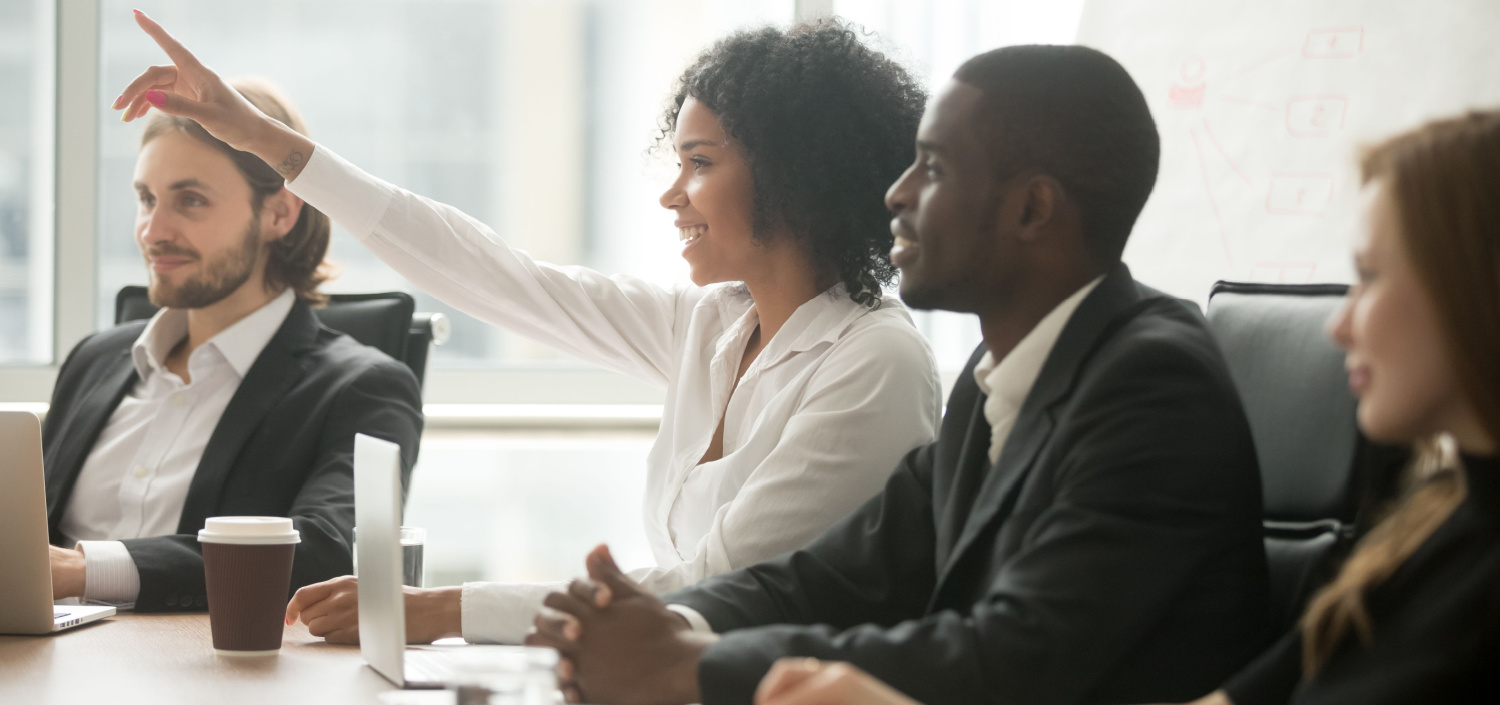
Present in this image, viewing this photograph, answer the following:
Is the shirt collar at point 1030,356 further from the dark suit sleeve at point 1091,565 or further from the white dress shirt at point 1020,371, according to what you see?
the dark suit sleeve at point 1091,565

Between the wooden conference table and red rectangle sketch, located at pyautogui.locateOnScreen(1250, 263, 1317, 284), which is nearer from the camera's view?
the wooden conference table

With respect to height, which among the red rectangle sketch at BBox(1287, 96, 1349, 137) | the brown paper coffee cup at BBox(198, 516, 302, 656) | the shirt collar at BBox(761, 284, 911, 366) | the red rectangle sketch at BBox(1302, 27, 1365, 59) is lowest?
the brown paper coffee cup at BBox(198, 516, 302, 656)

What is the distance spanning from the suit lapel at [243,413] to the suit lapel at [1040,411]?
133 cm

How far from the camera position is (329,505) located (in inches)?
75.0

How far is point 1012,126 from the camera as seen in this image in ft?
4.04

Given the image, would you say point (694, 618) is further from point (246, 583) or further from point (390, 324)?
point (390, 324)

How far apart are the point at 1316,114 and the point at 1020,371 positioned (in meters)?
1.71

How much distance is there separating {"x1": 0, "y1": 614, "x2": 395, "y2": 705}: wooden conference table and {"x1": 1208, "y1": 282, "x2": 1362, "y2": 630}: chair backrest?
2.80ft

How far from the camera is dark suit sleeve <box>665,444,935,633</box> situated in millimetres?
1360

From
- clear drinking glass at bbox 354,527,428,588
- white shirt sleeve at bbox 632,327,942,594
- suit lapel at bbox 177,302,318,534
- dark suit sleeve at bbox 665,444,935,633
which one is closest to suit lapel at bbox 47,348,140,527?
suit lapel at bbox 177,302,318,534

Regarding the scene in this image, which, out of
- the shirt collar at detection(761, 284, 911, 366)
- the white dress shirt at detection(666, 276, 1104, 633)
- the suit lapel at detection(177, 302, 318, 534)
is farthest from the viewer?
the suit lapel at detection(177, 302, 318, 534)

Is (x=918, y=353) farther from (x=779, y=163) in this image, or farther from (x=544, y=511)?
(x=544, y=511)

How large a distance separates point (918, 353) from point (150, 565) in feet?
3.44

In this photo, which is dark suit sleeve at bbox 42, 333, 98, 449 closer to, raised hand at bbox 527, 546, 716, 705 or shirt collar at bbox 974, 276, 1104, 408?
raised hand at bbox 527, 546, 716, 705
